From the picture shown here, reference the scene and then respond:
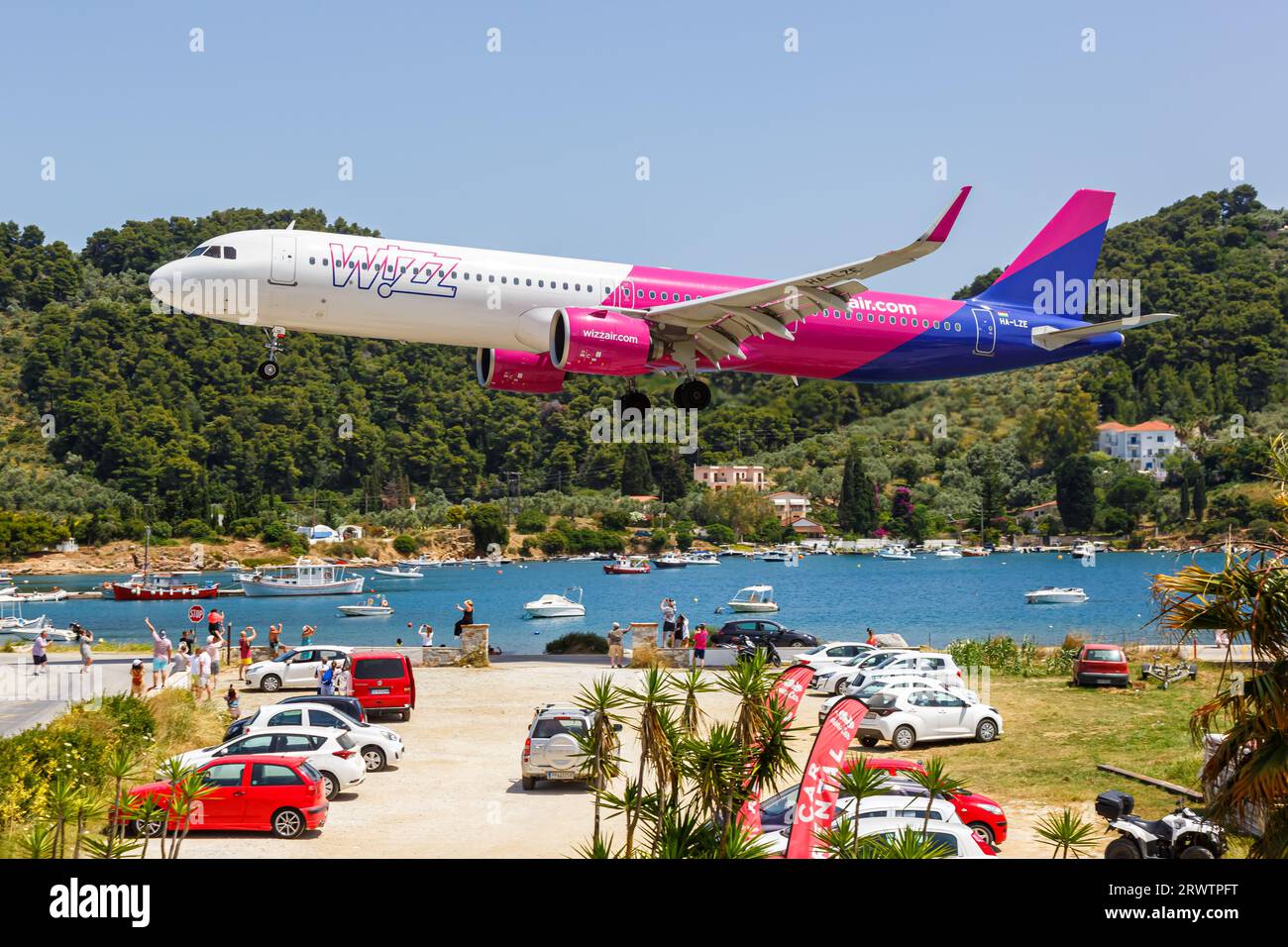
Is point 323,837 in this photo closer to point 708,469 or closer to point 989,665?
point 989,665

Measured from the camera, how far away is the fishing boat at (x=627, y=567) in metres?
156

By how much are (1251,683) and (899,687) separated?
22.6 meters

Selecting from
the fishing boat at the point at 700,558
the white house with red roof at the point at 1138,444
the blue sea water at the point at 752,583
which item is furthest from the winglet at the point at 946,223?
the fishing boat at the point at 700,558

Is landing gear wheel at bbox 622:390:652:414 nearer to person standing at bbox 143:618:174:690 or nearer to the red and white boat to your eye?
person standing at bbox 143:618:174:690

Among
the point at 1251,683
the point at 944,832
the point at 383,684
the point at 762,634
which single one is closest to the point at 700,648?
the point at 762,634

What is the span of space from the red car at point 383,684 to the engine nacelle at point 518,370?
796cm

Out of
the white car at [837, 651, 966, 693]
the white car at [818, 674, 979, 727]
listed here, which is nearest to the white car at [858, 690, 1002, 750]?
the white car at [818, 674, 979, 727]

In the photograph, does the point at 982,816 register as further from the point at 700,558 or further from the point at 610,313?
the point at 700,558

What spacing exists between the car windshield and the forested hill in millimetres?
124078

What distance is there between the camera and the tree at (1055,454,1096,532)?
150125 millimetres

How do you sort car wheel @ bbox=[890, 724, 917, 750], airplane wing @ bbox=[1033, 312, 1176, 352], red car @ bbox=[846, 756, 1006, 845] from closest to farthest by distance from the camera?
red car @ bbox=[846, 756, 1006, 845]
car wheel @ bbox=[890, 724, 917, 750]
airplane wing @ bbox=[1033, 312, 1176, 352]

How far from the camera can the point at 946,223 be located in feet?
91.1

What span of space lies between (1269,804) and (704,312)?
2332 cm
